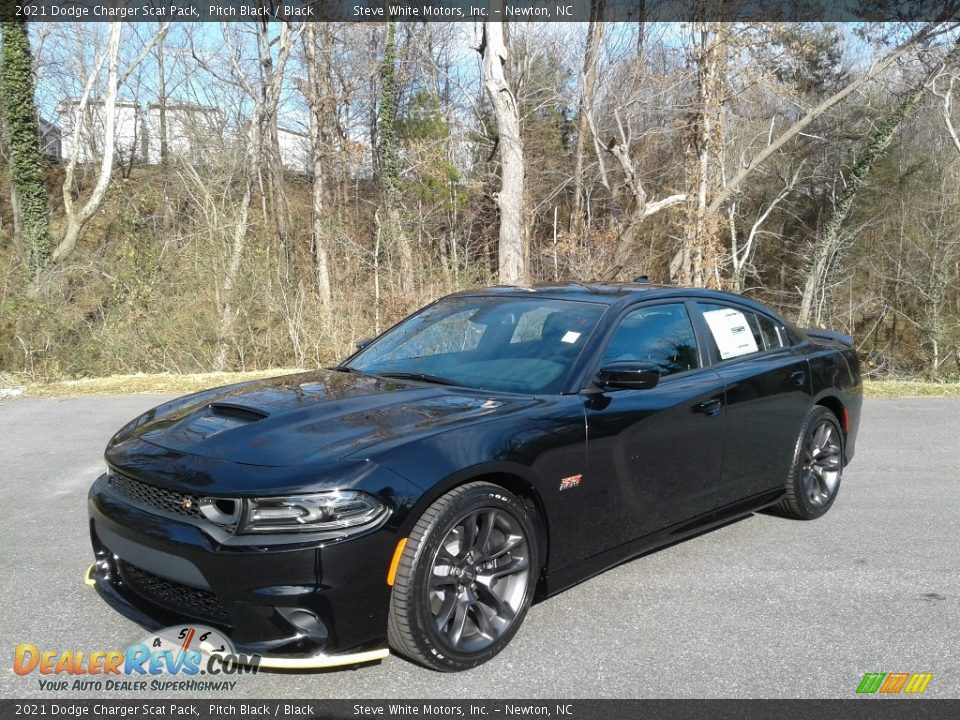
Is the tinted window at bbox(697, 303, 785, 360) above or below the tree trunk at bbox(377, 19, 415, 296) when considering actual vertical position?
below

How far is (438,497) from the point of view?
3.22 metres

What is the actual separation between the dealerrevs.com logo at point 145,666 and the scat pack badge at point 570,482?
4.82 ft

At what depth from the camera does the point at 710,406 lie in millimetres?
4449

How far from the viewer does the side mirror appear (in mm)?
3850

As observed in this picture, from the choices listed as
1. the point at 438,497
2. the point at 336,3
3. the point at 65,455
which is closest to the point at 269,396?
the point at 438,497

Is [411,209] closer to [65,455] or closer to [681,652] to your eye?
[65,455]

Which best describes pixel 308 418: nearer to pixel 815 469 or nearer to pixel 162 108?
pixel 815 469

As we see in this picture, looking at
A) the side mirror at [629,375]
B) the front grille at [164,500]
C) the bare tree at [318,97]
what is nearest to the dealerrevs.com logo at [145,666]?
the front grille at [164,500]

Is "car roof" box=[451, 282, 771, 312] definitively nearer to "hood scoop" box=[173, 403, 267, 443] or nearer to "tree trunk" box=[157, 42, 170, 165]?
"hood scoop" box=[173, 403, 267, 443]

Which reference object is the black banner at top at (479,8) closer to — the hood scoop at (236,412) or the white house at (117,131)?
the white house at (117,131)

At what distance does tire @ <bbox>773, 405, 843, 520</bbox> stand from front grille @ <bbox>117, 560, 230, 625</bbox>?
3580 millimetres

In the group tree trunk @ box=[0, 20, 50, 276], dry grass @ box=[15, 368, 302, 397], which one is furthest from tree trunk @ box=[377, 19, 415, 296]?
dry grass @ box=[15, 368, 302, 397]

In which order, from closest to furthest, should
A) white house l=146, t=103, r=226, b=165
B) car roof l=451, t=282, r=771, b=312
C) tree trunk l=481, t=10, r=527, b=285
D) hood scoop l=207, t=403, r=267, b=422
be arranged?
hood scoop l=207, t=403, r=267, b=422 → car roof l=451, t=282, r=771, b=312 → tree trunk l=481, t=10, r=527, b=285 → white house l=146, t=103, r=226, b=165

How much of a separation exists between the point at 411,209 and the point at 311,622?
2172cm
